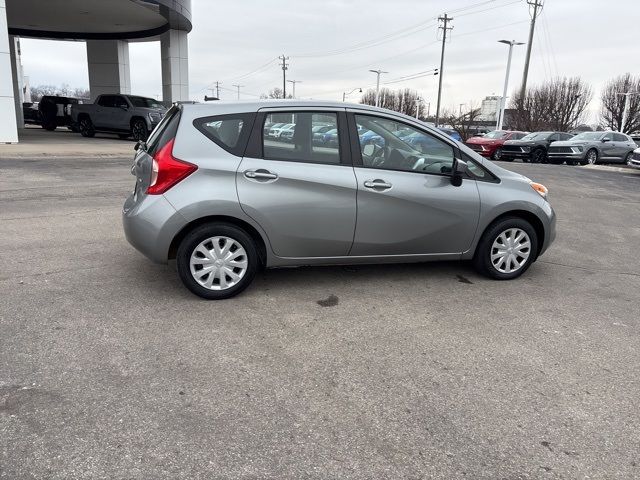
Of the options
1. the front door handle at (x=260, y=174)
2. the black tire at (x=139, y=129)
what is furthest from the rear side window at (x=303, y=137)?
the black tire at (x=139, y=129)

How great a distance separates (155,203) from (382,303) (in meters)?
2.12

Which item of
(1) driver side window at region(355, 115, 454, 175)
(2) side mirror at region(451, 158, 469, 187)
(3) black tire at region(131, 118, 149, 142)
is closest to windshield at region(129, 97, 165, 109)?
(3) black tire at region(131, 118, 149, 142)

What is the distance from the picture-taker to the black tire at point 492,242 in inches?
202

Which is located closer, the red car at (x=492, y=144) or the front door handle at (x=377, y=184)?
the front door handle at (x=377, y=184)

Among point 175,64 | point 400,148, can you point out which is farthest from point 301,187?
point 175,64

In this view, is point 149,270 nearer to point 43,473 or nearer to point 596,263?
point 43,473

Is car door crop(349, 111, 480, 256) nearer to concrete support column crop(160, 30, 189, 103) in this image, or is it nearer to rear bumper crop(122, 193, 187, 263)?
rear bumper crop(122, 193, 187, 263)

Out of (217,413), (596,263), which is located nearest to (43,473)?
(217,413)

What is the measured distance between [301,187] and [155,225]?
127 centimetres

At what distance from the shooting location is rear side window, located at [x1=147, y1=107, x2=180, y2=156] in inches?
173

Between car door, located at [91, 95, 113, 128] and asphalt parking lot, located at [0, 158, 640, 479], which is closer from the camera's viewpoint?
asphalt parking lot, located at [0, 158, 640, 479]

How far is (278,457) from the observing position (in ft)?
8.29

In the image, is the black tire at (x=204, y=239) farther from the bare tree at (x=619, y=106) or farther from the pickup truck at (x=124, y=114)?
the bare tree at (x=619, y=106)

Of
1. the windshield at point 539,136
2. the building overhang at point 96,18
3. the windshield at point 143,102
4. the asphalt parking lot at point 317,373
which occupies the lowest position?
the asphalt parking lot at point 317,373
